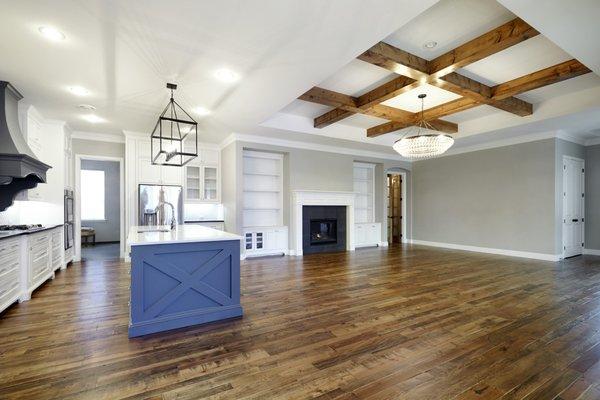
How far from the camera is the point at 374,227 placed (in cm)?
834

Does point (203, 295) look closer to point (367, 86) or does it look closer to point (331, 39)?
point (331, 39)

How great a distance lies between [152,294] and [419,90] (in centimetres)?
480

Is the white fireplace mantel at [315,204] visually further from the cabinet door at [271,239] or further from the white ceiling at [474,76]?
the white ceiling at [474,76]

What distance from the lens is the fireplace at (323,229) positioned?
23.2 feet

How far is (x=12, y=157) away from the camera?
3.50 metres

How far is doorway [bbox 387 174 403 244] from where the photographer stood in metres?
9.47

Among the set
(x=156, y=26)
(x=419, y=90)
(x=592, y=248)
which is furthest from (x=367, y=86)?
(x=592, y=248)

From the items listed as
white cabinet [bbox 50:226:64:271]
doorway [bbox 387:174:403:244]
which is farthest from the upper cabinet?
doorway [bbox 387:174:403:244]

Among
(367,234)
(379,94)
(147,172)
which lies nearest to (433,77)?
(379,94)

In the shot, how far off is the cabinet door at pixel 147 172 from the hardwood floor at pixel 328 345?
8.71 ft

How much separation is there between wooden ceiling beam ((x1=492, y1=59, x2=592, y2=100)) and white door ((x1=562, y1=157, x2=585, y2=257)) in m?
3.26

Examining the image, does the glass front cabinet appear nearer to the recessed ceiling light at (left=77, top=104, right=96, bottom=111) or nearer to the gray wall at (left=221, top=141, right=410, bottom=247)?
the gray wall at (left=221, top=141, right=410, bottom=247)

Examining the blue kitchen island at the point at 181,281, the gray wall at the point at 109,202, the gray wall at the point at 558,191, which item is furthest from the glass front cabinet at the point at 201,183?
the gray wall at the point at 558,191

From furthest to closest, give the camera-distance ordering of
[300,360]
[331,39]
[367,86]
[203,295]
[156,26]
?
1. [367,86]
2. [203,295]
3. [331,39]
4. [156,26]
5. [300,360]
